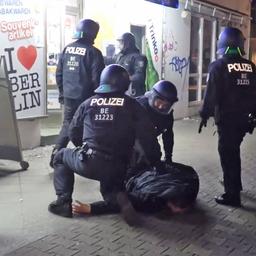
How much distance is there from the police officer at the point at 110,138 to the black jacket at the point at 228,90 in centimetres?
87

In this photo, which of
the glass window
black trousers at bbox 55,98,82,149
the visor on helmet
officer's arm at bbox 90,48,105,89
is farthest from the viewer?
the glass window

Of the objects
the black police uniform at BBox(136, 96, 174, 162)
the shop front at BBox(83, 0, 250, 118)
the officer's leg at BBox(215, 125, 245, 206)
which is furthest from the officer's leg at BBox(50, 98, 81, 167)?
the shop front at BBox(83, 0, 250, 118)

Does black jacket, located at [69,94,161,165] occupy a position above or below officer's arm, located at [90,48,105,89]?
below

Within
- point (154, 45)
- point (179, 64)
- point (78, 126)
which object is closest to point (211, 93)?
A: point (78, 126)

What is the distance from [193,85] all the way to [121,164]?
9087 mm

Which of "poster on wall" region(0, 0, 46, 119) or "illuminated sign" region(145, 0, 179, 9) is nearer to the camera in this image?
"poster on wall" region(0, 0, 46, 119)

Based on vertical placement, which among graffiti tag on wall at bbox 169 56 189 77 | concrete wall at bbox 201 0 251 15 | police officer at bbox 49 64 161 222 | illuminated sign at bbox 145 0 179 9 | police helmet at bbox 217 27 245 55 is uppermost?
concrete wall at bbox 201 0 251 15

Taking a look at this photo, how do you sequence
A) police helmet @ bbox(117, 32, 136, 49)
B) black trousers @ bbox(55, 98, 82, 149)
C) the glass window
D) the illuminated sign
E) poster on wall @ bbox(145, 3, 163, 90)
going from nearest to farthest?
black trousers @ bbox(55, 98, 82, 149)
police helmet @ bbox(117, 32, 136, 49)
the illuminated sign
poster on wall @ bbox(145, 3, 163, 90)
the glass window

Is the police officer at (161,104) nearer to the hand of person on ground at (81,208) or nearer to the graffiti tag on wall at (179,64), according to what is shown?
the hand of person on ground at (81,208)

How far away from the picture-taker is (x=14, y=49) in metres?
7.38

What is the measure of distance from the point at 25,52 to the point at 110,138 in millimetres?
3342

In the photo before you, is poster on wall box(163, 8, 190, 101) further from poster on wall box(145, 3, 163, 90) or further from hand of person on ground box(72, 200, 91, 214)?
hand of person on ground box(72, 200, 91, 214)

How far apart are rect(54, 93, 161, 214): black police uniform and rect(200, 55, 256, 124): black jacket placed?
86 centimetres

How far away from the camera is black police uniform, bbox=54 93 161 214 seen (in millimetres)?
4723
